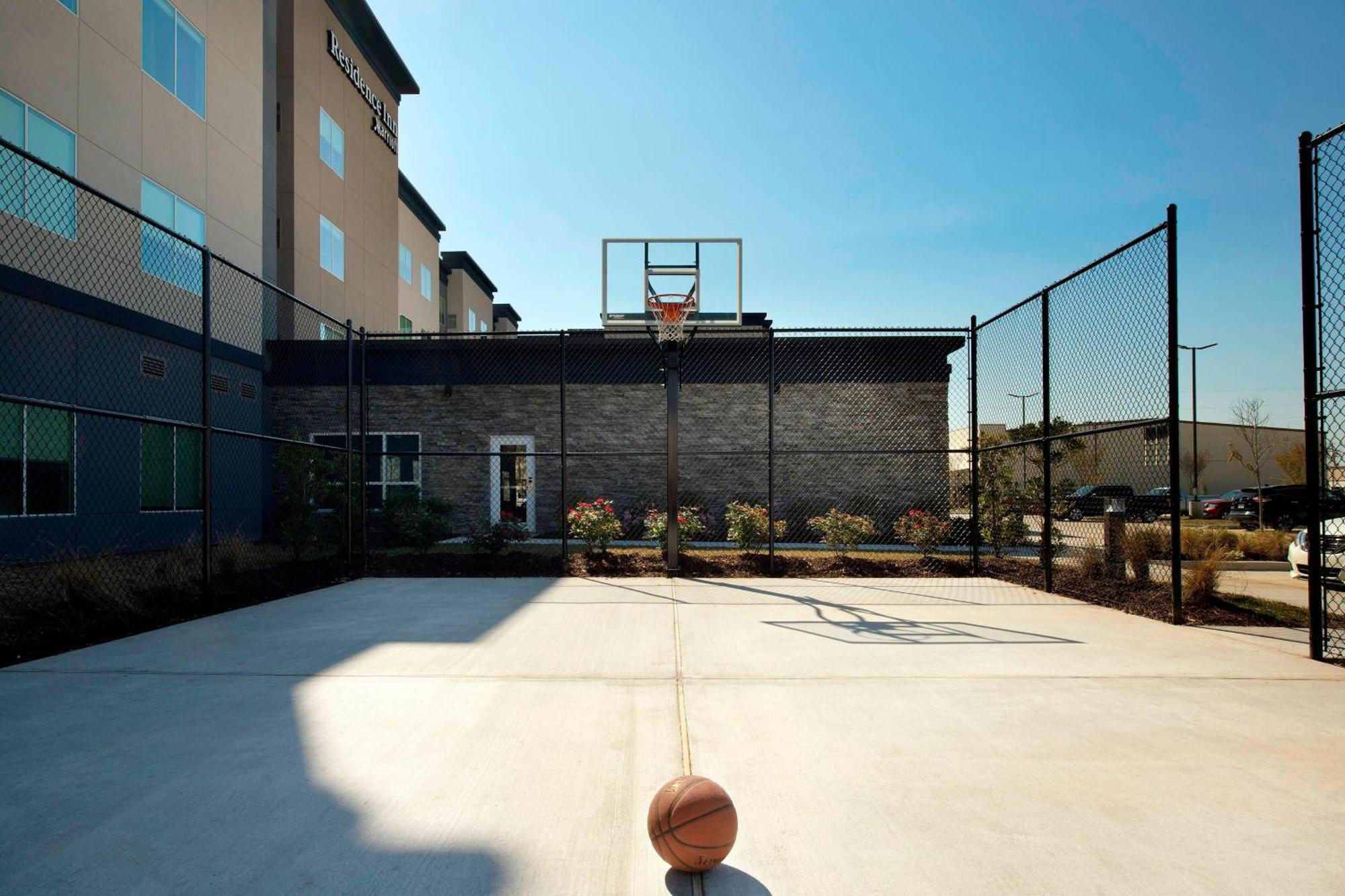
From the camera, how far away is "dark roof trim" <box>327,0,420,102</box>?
856 inches

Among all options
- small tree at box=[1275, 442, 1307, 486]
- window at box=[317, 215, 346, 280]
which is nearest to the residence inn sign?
window at box=[317, 215, 346, 280]

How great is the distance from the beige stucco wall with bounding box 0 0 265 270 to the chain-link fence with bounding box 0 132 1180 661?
90 centimetres

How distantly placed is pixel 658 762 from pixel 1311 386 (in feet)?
19.7

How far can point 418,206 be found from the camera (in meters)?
29.8

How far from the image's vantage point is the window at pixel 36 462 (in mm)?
10562

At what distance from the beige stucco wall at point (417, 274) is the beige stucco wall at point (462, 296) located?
336 centimetres

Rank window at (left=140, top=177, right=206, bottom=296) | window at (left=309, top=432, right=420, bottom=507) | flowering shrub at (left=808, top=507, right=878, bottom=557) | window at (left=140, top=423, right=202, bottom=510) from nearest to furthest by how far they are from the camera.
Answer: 1. flowering shrub at (left=808, top=507, right=878, bottom=557)
2. window at (left=140, top=423, right=202, bottom=510)
3. window at (left=140, top=177, right=206, bottom=296)
4. window at (left=309, top=432, right=420, bottom=507)

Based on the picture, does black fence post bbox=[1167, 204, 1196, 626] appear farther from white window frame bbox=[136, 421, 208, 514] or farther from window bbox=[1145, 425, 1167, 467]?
white window frame bbox=[136, 421, 208, 514]

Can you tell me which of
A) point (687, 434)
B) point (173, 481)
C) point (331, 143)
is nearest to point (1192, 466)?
point (687, 434)

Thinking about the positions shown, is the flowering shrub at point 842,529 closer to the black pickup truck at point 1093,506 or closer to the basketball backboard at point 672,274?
the black pickup truck at point 1093,506

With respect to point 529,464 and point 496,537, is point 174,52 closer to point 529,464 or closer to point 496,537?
point 529,464

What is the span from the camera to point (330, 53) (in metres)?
20.9

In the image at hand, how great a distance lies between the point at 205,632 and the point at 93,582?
1853mm

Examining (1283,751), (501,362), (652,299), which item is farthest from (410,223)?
(1283,751)
